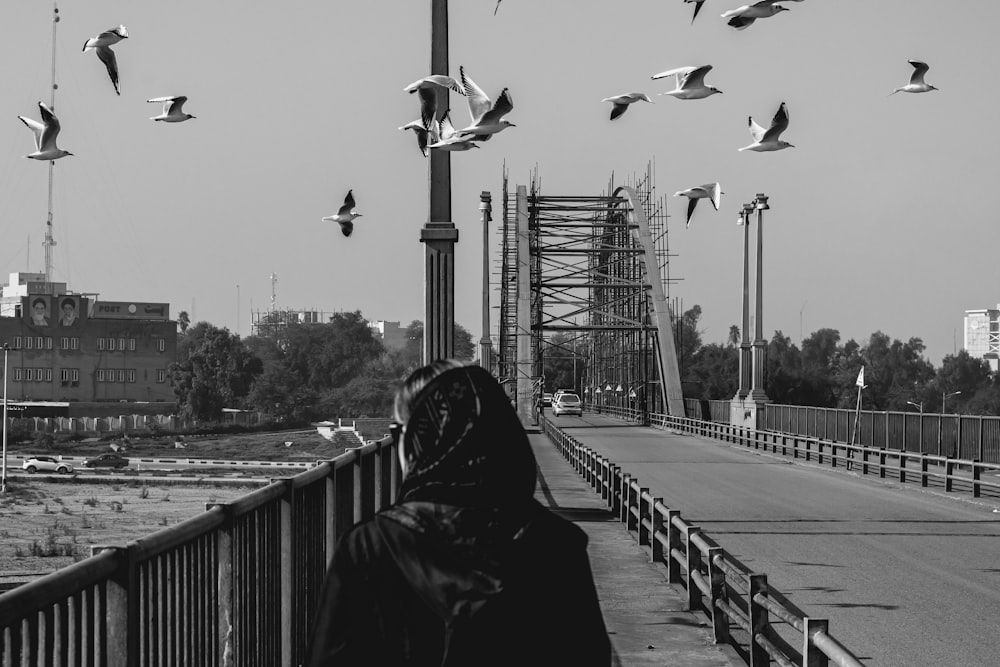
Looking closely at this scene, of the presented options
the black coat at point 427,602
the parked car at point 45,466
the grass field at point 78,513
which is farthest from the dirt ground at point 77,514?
the black coat at point 427,602

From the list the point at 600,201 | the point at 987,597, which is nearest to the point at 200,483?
the point at 600,201

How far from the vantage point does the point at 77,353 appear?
15712 centimetres

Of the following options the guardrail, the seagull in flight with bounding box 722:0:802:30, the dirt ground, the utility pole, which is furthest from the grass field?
the seagull in flight with bounding box 722:0:802:30

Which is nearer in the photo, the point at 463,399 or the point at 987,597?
the point at 463,399

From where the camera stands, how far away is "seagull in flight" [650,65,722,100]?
17859mm

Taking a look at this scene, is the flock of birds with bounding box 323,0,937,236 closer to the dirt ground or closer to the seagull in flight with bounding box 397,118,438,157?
the seagull in flight with bounding box 397,118,438,157

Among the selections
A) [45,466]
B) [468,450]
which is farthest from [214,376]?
[468,450]

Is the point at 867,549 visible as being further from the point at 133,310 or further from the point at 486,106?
the point at 133,310

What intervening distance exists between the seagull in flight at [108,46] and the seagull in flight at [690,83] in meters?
6.80

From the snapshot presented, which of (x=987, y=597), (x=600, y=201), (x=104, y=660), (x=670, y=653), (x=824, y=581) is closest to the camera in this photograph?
(x=104, y=660)

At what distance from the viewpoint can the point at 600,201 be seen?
4102 inches

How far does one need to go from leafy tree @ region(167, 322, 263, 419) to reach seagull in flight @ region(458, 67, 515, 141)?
160 metres

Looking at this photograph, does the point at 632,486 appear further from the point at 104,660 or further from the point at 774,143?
the point at 104,660

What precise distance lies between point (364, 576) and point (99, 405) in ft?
516
